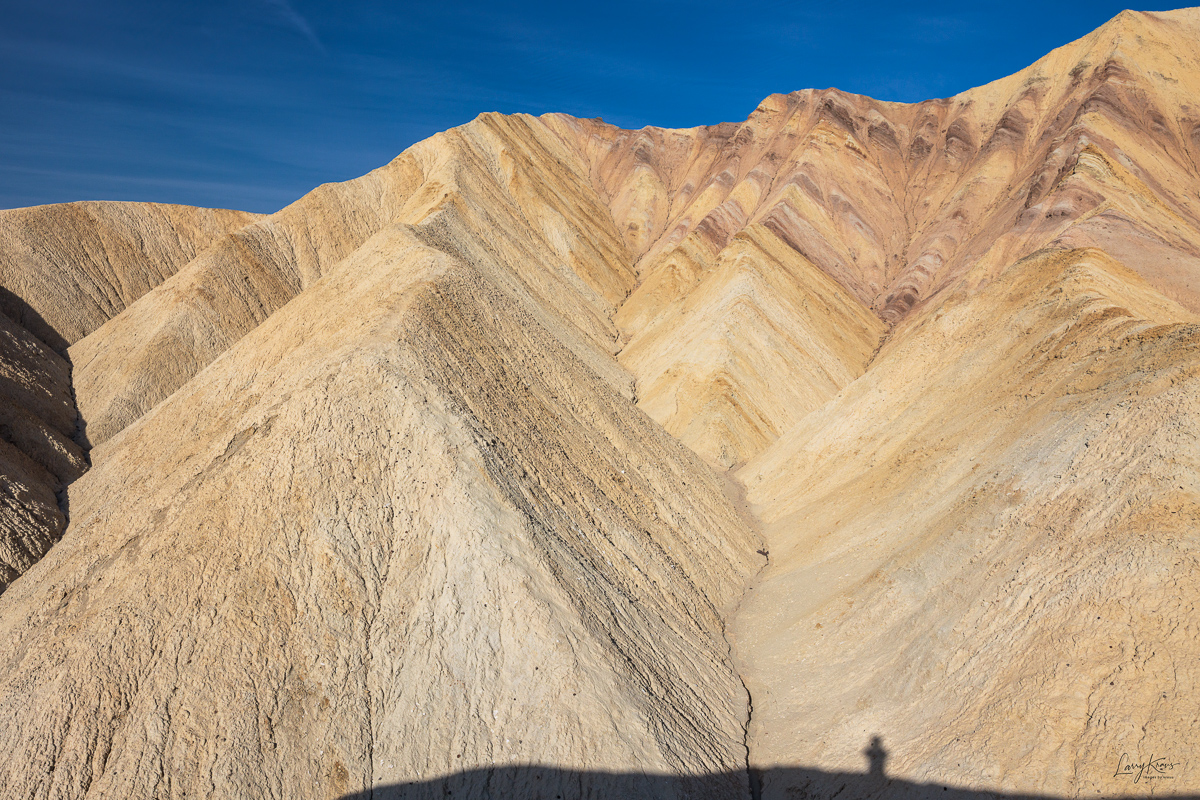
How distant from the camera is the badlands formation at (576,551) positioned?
10.5 m

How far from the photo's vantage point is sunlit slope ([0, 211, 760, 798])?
413 inches

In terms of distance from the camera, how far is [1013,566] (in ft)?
43.1

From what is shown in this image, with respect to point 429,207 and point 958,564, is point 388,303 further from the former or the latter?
point 429,207

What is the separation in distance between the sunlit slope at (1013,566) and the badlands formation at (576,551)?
0.08 meters

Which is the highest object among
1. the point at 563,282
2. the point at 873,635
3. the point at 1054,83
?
the point at 563,282

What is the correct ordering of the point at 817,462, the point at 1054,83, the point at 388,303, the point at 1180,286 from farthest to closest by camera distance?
the point at 1054,83, the point at 1180,286, the point at 817,462, the point at 388,303

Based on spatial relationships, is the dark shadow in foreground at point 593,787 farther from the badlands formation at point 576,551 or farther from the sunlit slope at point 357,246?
the sunlit slope at point 357,246

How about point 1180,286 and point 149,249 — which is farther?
point 149,249

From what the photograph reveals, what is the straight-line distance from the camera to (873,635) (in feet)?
47.6

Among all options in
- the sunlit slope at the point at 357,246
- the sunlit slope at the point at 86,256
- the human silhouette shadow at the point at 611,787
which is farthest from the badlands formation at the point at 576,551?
the sunlit slope at the point at 86,256

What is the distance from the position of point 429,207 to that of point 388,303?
2042cm

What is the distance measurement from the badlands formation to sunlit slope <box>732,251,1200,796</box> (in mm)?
76

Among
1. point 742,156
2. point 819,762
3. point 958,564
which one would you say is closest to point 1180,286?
point 958,564

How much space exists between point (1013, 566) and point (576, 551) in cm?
851
